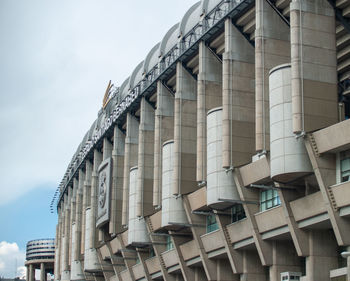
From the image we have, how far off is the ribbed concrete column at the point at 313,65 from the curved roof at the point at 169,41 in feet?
88.6

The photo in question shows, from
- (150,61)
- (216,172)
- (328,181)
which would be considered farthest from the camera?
(150,61)

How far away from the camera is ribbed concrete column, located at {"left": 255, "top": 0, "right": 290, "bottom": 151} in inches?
2178

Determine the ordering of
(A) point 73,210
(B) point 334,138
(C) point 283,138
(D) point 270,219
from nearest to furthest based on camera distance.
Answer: (B) point 334,138 < (C) point 283,138 < (D) point 270,219 < (A) point 73,210

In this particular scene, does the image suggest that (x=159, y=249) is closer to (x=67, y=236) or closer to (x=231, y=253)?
(x=231, y=253)

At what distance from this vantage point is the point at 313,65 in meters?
51.5

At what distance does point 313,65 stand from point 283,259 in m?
14.9

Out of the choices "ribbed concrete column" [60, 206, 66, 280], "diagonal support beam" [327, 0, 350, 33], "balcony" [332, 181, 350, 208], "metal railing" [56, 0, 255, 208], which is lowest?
"balcony" [332, 181, 350, 208]

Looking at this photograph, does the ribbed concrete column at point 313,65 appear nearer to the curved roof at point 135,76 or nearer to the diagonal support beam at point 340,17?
the diagonal support beam at point 340,17

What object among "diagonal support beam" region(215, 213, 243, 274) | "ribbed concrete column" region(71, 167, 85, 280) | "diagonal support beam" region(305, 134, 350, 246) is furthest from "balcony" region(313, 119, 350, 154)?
"ribbed concrete column" region(71, 167, 85, 280)

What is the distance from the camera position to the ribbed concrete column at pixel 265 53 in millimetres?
55312

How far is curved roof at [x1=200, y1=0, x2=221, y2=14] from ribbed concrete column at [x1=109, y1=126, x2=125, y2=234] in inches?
1040

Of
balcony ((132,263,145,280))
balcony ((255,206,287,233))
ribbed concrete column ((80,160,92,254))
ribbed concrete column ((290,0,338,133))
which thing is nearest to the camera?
ribbed concrete column ((290,0,338,133))

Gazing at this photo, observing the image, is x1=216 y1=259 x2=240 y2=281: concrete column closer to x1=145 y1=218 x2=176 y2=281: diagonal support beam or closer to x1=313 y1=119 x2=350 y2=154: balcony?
x1=145 y1=218 x2=176 y2=281: diagonal support beam

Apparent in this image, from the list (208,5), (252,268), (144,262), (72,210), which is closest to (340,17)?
(208,5)
